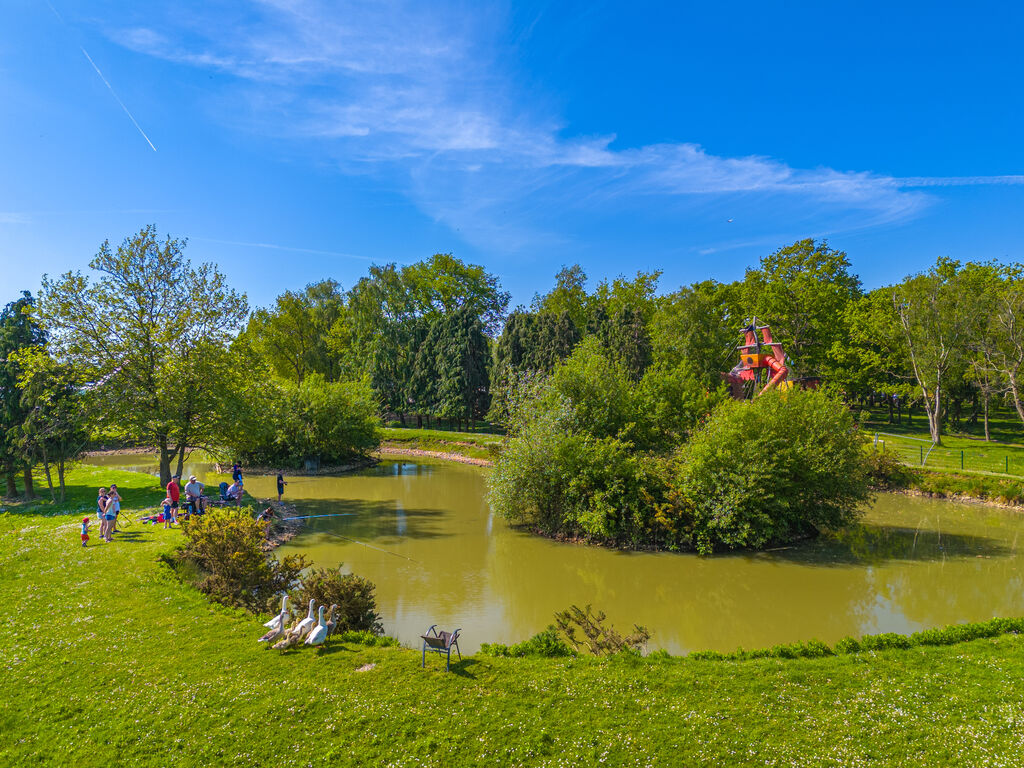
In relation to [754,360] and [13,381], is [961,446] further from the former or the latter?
[13,381]

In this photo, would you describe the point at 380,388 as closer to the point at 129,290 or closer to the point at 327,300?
the point at 327,300

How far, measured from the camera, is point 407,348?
Answer: 54.6 m

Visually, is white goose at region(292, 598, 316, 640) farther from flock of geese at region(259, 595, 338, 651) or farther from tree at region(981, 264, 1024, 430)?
tree at region(981, 264, 1024, 430)

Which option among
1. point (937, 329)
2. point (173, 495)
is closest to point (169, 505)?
point (173, 495)

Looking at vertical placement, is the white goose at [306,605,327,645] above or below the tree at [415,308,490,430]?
below

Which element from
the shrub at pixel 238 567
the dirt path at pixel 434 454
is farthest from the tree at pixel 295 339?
the shrub at pixel 238 567

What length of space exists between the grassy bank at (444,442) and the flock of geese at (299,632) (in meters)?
28.9

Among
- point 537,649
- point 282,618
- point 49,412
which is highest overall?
point 49,412

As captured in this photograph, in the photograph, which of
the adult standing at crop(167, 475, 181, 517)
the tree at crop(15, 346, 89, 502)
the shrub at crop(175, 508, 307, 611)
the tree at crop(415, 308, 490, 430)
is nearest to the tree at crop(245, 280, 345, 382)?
the tree at crop(415, 308, 490, 430)

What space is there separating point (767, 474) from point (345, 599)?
A: 12.4m

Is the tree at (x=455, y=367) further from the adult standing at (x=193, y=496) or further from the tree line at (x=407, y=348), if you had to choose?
the adult standing at (x=193, y=496)

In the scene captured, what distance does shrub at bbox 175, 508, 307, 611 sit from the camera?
11898mm

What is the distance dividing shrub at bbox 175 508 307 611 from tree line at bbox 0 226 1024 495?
1112 centimetres

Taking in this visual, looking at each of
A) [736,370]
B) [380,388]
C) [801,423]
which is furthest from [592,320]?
[801,423]
